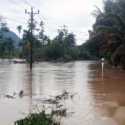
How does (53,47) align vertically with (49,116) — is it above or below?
above

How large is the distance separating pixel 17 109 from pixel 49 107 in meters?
1.05

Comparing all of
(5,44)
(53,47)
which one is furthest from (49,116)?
(5,44)

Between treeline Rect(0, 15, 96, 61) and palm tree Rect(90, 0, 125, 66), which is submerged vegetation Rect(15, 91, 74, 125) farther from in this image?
treeline Rect(0, 15, 96, 61)

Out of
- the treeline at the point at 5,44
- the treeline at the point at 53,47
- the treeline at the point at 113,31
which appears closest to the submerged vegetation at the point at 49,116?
the treeline at the point at 113,31

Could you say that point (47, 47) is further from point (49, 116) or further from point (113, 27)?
point (49, 116)

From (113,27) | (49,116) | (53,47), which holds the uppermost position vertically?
(113,27)

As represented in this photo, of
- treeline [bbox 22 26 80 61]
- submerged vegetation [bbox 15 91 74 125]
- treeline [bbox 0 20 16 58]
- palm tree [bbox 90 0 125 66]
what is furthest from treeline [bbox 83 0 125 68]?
treeline [bbox 0 20 16 58]

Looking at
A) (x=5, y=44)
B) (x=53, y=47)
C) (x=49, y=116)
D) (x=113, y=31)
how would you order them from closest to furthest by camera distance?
(x=49, y=116), (x=113, y=31), (x=53, y=47), (x=5, y=44)

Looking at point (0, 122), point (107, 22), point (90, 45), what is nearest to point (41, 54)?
point (90, 45)

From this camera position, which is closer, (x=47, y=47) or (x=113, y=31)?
(x=113, y=31)

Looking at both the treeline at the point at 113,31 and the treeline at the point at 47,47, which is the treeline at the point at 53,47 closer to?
the treeline at the point at 47,47

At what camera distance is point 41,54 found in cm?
9312

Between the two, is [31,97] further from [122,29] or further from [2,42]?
[2,42]

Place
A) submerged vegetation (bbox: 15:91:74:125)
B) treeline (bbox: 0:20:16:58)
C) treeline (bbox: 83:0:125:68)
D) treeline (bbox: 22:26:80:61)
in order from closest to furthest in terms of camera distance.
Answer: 1. submerged vegetation (bbox: 15:91:74:125)
2. treeline (bbox: 83:0:125:68)
3. treeline (bbox: 22:26:80:61)
4. treeline (bbox: 0:20:16:58)
